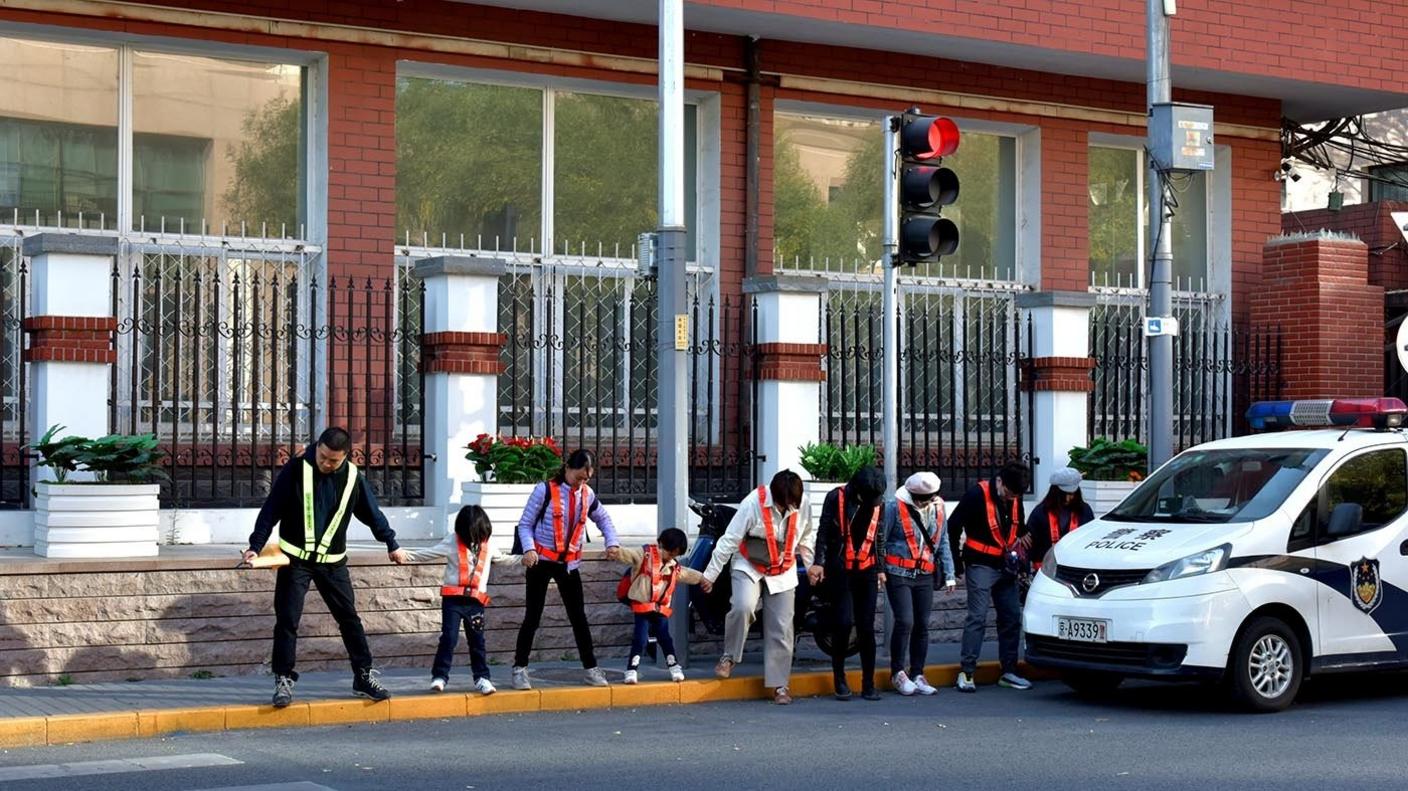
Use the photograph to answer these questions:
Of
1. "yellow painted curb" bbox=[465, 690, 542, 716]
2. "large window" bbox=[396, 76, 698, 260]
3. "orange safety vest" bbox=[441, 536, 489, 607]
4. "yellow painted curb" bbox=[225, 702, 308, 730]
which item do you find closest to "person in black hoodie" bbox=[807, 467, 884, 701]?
"yellow painted curb" bbox=[465, 690, 542, 716]

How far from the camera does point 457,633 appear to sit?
11.7 metres

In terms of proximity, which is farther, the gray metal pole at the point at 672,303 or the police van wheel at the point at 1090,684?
the police van wheel at the point at 1090,684

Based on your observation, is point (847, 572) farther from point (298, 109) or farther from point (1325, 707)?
point (298, 109)

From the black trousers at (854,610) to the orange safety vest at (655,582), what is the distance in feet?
3.50

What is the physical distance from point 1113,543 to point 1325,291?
795 cm

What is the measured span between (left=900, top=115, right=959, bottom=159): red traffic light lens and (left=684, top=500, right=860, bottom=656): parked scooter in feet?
9.16

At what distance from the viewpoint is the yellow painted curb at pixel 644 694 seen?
12008mm

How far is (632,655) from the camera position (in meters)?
12.3

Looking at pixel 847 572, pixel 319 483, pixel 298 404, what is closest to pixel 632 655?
pixel 847 572

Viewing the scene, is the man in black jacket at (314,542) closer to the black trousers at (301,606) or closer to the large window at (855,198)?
the black trousers at (301,606)

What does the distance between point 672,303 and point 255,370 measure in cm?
306

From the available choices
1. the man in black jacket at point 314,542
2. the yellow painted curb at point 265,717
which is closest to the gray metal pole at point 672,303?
the man in black jacket at point 314,542

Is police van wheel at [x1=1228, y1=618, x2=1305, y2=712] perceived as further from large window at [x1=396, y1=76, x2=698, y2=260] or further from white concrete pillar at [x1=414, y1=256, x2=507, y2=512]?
large window at [x1=396, y1=76, x2=698, y2=260]

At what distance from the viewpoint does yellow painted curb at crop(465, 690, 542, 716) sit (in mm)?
11516
